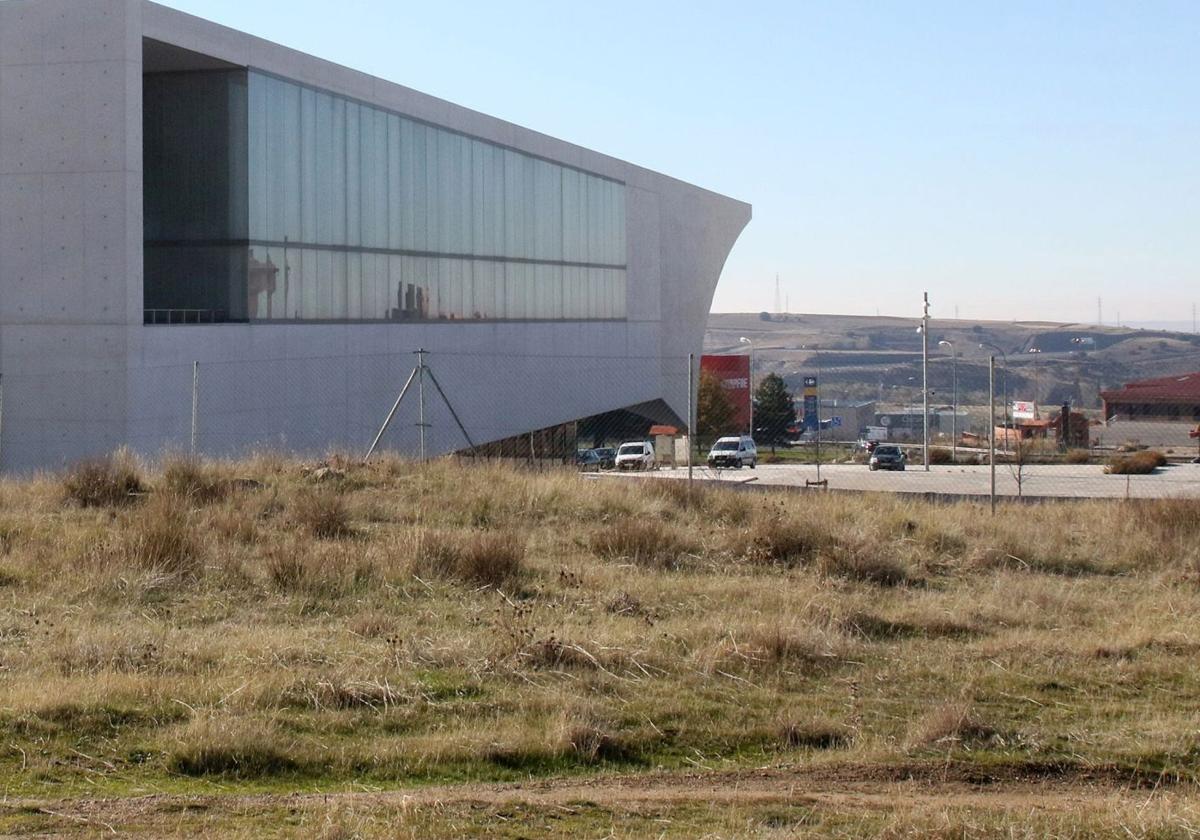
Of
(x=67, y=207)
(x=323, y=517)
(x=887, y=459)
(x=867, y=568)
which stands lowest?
(x=867, y=568)

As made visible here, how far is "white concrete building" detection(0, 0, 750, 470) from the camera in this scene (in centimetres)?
2602

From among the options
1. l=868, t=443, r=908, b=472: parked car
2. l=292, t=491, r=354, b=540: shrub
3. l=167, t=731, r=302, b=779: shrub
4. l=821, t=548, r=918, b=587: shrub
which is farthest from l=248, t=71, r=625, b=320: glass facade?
l=167, t=731, r=302, b=779: shrub

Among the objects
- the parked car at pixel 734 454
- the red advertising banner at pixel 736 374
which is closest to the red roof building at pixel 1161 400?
the parked car at pixel 734 454

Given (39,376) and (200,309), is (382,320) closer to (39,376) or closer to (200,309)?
(200,309)

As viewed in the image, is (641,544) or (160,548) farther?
(641,544)

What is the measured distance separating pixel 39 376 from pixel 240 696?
2044cm

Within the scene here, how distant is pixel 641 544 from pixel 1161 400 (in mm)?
40427

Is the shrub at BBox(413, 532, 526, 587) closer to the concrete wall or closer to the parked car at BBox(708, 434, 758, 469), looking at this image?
the concrete wall

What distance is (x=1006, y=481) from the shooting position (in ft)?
102

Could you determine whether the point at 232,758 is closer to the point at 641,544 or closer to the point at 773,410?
the point at 641,544

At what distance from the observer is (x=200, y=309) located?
29.9m

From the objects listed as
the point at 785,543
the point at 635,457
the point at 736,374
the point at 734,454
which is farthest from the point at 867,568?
the point at 736,374

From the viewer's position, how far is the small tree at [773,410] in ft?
237

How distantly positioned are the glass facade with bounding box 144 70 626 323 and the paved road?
9.54m
